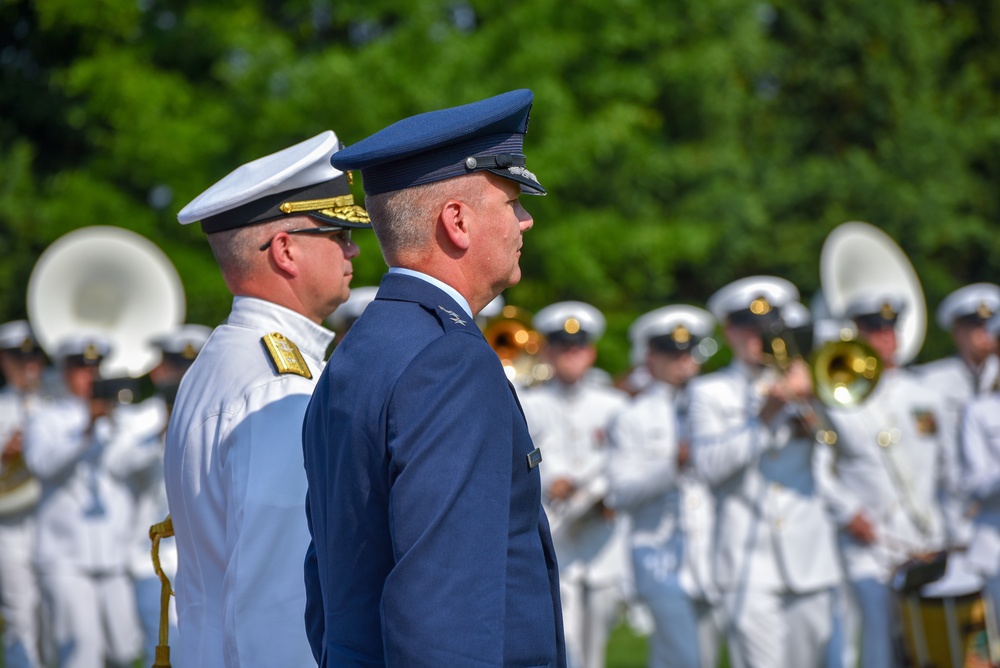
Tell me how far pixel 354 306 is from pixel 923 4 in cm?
2430

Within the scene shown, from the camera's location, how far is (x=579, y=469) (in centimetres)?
1023

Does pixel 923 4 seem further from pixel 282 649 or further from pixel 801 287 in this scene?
pixel 282 649

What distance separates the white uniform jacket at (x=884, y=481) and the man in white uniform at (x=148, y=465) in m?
4.33

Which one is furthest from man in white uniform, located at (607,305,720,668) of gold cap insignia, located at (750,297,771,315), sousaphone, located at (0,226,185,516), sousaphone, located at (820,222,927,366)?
sousaphone, located at (0,226,185,516)

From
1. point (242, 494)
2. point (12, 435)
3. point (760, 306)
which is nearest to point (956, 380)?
point (760, 306)

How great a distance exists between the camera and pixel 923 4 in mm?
30234

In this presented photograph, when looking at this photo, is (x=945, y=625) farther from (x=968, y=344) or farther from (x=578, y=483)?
(x=968, y=344)

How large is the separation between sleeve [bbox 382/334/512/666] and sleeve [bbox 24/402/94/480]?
7441 mm

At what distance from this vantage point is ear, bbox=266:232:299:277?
342 cm

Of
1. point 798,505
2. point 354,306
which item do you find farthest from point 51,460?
point 798,505

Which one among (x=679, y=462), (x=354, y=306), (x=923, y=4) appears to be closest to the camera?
(x=679, y=462)

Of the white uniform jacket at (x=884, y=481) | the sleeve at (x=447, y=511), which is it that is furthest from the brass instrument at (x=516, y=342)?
the sleeve at (x=447, y=511)

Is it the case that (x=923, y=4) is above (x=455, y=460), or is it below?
above

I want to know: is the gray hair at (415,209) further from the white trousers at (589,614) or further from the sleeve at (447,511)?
the white trousers at (589,614)
